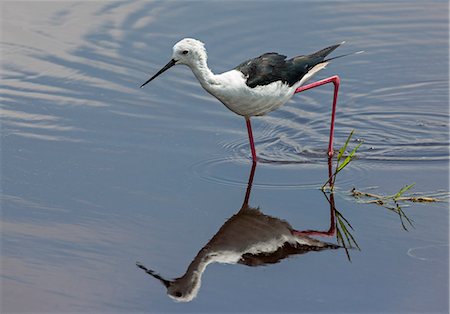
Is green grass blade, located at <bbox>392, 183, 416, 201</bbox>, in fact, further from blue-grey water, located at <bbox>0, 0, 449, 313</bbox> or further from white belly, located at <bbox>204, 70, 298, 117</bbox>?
white belly, located at <bbox>204, 70, 298, 117</bbox>

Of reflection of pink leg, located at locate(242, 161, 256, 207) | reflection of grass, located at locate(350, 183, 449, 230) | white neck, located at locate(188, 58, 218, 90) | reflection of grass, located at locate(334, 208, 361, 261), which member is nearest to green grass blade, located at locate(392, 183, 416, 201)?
reflection of grass, located at locate(350, 183, 449, 230)

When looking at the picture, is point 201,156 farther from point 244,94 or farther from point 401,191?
point 401,191

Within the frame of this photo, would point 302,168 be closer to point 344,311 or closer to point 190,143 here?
point 190,143

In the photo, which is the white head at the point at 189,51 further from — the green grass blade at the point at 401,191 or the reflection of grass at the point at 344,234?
the green grass blade at the point at 401,191

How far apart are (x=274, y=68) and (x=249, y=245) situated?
1643 millimetres

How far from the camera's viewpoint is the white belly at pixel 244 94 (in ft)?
20.8

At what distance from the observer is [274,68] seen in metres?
6.58

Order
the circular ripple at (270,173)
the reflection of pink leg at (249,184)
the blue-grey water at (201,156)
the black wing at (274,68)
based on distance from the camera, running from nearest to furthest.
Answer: the blue-grey water at (201,156) < the reflection of pink leg at (249,184) < the circular ripple at (270,173) < the black wing at (274,68)

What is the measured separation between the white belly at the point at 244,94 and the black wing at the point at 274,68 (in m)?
0.04

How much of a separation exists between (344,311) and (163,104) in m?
3.25

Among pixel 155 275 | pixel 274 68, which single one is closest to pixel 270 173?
pixel 274 68

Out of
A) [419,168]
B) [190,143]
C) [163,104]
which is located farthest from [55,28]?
[419,168]

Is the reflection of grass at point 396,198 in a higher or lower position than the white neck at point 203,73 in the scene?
lower

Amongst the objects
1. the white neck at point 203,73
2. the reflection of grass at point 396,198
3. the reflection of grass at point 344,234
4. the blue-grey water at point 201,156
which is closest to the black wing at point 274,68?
the white neck at point 203,73
